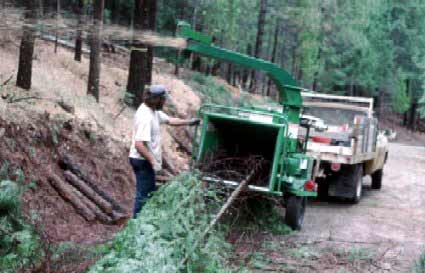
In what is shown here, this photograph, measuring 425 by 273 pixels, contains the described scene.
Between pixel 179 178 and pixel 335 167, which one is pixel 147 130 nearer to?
pixel 179 178

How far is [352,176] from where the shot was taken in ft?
47.5

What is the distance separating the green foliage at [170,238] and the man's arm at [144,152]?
487 mm

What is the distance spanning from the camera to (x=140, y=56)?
16672 millimetres

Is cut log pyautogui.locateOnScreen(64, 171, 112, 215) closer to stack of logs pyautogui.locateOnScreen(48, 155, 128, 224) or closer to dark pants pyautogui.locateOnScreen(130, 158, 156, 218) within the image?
stack of logs pyautogui.locateOnScreen(48, 155, 128, 224)

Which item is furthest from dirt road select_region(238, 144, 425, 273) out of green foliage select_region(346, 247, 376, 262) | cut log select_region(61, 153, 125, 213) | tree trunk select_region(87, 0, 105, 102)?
tree trunk select_region(87, 0, 105, 102)

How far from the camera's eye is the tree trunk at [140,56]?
16609 mm

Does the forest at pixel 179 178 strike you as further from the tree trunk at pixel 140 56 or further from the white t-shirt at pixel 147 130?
the white t-shirt at pixel 147 130

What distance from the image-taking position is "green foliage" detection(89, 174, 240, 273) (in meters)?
6.04

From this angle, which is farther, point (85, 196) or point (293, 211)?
point (293, 211)

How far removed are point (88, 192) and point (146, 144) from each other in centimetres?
230

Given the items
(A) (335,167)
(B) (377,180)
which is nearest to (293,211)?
(A) (335,167)

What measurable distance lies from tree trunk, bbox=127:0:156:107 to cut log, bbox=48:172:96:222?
6552 mm

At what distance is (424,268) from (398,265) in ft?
4.39

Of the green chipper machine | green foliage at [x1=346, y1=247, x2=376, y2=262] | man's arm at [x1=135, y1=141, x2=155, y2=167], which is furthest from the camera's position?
the green chipper machine
